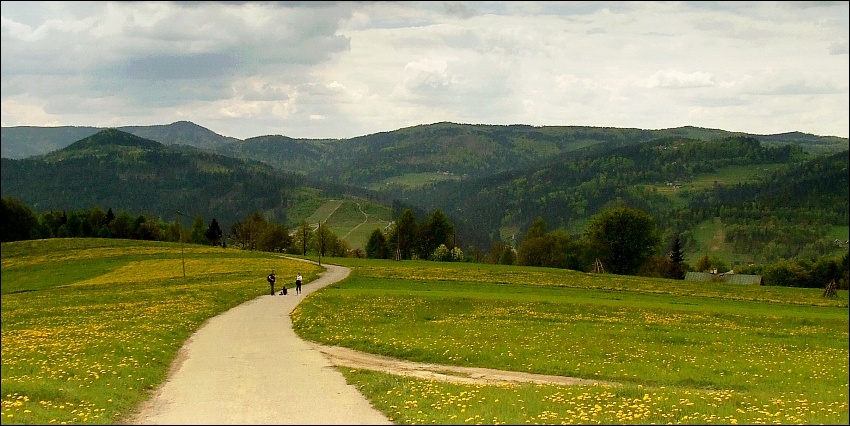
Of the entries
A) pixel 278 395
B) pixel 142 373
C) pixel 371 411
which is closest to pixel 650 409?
pixel 371 411

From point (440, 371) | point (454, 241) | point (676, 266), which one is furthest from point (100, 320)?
point (676, 266)

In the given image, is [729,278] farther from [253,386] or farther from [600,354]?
[253,386]

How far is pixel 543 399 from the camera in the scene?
17.2 metres

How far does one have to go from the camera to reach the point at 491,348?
2802 centimetres

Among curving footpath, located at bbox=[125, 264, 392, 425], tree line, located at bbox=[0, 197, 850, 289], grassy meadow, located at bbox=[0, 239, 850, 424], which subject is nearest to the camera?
curving footpath, located at bbox=[125, 264, 392, 425]

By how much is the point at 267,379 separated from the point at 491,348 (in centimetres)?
1123

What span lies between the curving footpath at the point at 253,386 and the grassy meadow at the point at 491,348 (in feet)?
2.73

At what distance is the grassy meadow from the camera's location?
1608 centimetres

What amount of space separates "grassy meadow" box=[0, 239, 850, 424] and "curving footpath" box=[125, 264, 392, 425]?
0.83 metres

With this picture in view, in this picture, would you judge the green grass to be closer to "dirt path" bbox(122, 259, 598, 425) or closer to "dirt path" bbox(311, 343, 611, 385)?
"dirt path" bbox(122, 259, 598, 425)

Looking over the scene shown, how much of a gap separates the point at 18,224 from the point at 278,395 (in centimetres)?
13349

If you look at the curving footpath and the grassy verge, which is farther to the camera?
the grassy verge

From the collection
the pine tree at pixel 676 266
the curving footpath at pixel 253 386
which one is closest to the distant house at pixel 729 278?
the pine tree at pixel 676 266

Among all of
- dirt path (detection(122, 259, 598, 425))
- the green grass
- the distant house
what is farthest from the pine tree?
dirt path (detection(122, 259, 598, 425))
